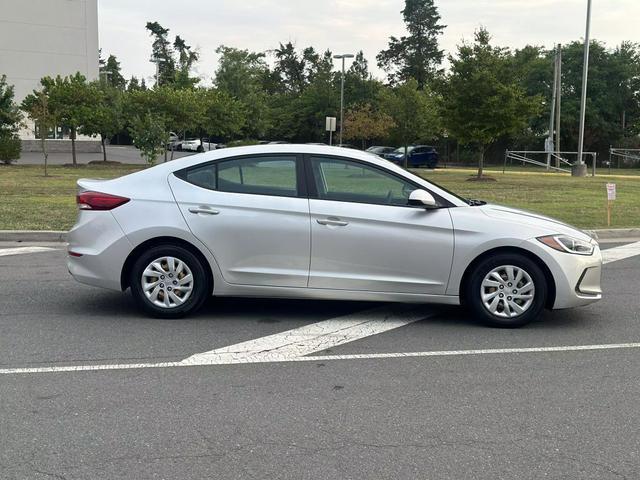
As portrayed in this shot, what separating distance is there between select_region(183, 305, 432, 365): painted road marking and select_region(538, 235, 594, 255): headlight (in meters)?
1.39

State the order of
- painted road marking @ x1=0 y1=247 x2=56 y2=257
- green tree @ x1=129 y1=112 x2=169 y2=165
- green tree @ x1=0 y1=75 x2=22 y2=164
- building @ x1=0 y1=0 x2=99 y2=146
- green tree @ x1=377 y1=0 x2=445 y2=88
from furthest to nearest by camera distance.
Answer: green tree @ x1=377 y1=0 x2=445 y2=88, building @ x1=0 y1=0 x2=99 y2=146, green tree @ x1=0 y1=75 x2=22 y2=164, green tree @ x1=129 y1=112 x2=169 y2=165, painted road marking @ x1=0 y1=247 x2=56 y2=257

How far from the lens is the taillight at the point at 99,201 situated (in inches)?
245

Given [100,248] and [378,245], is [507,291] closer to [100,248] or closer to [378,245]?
[378,245]

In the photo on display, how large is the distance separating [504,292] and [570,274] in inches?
23.9

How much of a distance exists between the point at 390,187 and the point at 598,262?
2.06 meters

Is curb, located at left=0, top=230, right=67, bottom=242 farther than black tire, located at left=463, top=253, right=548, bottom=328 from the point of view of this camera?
Yes

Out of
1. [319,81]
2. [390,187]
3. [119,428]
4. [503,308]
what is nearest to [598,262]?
[503,308]

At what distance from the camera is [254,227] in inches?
239

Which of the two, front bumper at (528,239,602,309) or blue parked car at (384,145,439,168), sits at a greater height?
blue parked car at (384,145,439,168)

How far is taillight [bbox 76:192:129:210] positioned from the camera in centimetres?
623

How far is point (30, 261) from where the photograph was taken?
9336mm

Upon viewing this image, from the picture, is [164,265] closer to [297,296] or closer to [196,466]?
[297,296]

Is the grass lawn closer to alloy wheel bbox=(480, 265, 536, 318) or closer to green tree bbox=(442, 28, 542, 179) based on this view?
green tree bbox=(442, 28, 542, 179)

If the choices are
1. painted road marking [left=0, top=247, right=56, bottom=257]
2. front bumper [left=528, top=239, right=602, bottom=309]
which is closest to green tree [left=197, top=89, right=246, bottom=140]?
painted road marking [left=0, top=247, right=56, bottom=257]
